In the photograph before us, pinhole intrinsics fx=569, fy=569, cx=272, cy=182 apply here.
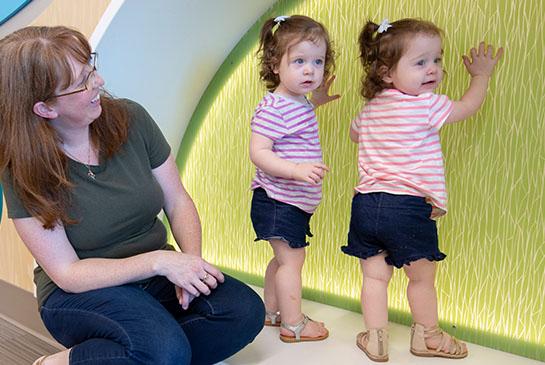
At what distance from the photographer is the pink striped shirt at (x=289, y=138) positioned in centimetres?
144

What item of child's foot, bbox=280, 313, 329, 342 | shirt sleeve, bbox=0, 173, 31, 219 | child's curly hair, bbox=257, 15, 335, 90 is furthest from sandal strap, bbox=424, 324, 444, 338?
shirt sleeve, bbox=0, 173, 31, 219

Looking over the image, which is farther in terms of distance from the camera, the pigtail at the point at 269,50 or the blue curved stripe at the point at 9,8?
the blue curved stripe at the point at 9,8

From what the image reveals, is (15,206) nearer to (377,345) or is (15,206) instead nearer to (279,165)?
(279,165)

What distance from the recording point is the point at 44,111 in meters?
1.17

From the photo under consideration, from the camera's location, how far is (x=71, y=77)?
115cm

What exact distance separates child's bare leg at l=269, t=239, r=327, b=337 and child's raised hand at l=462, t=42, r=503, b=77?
62 centimetres

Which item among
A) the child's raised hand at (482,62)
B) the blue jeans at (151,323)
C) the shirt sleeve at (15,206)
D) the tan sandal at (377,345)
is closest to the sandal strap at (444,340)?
the tan sandal at (377,345)

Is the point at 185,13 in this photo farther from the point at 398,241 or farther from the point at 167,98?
the point at 398,241

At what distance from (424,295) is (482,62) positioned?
1.87ft

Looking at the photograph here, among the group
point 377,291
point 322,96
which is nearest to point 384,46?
point 322,96

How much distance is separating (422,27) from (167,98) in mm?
891

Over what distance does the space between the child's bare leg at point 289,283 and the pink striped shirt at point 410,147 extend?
0.27 m

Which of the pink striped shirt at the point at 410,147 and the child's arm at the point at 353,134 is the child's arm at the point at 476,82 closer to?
the pink striped shirt at the point at 410,147

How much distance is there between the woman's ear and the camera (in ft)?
3.78
